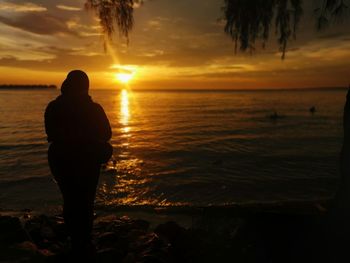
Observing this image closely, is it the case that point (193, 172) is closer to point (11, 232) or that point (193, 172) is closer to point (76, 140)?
point (11, 232)

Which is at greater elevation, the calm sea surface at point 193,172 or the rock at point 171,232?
the rock at point 171,232

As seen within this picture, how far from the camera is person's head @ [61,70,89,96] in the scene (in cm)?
428

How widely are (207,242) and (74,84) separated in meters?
3.65

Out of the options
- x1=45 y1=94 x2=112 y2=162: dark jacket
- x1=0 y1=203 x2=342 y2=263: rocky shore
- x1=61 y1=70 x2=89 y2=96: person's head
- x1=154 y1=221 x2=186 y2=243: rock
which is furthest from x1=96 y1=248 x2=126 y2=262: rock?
x1=61 y1=70 x2=89 y2=96: person's head

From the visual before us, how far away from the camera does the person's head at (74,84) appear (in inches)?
168

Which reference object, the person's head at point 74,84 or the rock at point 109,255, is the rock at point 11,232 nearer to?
the rock at point 109,255

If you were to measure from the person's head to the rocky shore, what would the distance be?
255cm

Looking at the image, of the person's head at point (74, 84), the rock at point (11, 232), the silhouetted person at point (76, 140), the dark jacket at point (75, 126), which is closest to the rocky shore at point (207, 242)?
the rock at point (11, 232)

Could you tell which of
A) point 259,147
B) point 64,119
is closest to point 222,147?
point 259,147

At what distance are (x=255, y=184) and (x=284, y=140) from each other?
14001 mm

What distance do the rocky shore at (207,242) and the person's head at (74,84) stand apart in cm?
255

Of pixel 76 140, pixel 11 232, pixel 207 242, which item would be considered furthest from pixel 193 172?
pixel 76 140

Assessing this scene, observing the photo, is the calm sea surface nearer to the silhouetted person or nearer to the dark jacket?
the silhouetted person

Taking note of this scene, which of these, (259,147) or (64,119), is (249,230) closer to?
(64,119)
